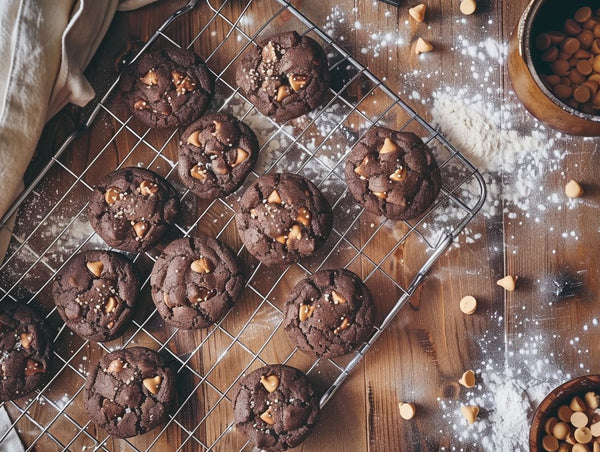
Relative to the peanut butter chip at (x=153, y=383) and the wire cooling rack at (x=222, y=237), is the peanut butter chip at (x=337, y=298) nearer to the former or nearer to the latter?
the wire cooling rack at (x=222, y=237)

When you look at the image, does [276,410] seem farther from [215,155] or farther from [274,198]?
[215,155]

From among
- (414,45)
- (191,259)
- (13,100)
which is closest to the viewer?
(13,100)

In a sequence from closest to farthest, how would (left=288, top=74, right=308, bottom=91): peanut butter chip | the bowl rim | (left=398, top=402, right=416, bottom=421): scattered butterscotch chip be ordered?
the bowl rim < (left=288, top=74, right=308, bottom=91): peanut butter chip < (left=398, top=402, right=416, bottom=421): scattered butterscotch chip

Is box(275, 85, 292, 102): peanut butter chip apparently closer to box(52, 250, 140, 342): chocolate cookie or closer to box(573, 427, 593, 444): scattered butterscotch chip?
box(52, 250, 140, 342): chocolate cookie

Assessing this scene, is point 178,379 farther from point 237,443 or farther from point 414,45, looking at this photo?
point 414,45

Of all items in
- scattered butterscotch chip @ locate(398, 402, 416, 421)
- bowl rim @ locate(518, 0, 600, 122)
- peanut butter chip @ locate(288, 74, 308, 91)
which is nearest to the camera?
bowl rim @ locate(518, 0, 600, 122)

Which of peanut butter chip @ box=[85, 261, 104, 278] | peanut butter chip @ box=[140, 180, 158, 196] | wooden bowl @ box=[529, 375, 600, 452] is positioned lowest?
wooden bowl @ box=[529, 375, 600, 452]

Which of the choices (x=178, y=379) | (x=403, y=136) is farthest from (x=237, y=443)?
(x=403, y=136)

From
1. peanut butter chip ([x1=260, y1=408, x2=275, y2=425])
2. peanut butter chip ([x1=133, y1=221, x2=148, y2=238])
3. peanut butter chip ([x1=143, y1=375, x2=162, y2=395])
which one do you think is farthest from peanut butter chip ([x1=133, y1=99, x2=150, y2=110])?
peanut butter chip ([x1=260, y1=408, x2=275, y2=425])
